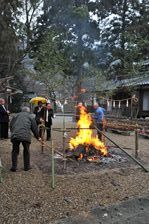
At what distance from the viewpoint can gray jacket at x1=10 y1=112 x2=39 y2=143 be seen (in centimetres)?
825

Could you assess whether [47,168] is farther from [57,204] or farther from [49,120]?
[49,120]

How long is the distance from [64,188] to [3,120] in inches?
292

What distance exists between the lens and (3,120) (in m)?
13.6

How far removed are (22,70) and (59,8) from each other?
10.5 m

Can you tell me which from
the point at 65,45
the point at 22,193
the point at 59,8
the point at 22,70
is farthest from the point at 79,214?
the point at 22,70

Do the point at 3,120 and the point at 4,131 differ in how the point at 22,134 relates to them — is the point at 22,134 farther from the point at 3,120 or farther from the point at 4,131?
the point at 4,131

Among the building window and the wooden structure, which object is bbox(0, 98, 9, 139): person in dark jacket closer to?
the wooden structure

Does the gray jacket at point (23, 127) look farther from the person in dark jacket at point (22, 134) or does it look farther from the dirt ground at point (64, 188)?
the dirt ground at point (64, 188)

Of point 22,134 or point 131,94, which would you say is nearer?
point 22,134

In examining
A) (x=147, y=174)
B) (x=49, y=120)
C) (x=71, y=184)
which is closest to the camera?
(x=71, y=184)

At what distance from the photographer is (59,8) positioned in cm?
2031

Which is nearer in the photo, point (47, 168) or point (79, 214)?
point (79, 214)

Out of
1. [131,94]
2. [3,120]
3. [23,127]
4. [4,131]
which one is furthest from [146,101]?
[23,127]

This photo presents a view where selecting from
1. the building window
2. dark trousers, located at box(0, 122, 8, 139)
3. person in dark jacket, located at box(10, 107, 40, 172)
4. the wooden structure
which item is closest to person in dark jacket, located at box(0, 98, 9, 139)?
dark trousers, located at box(0, 122, 8, 139)
